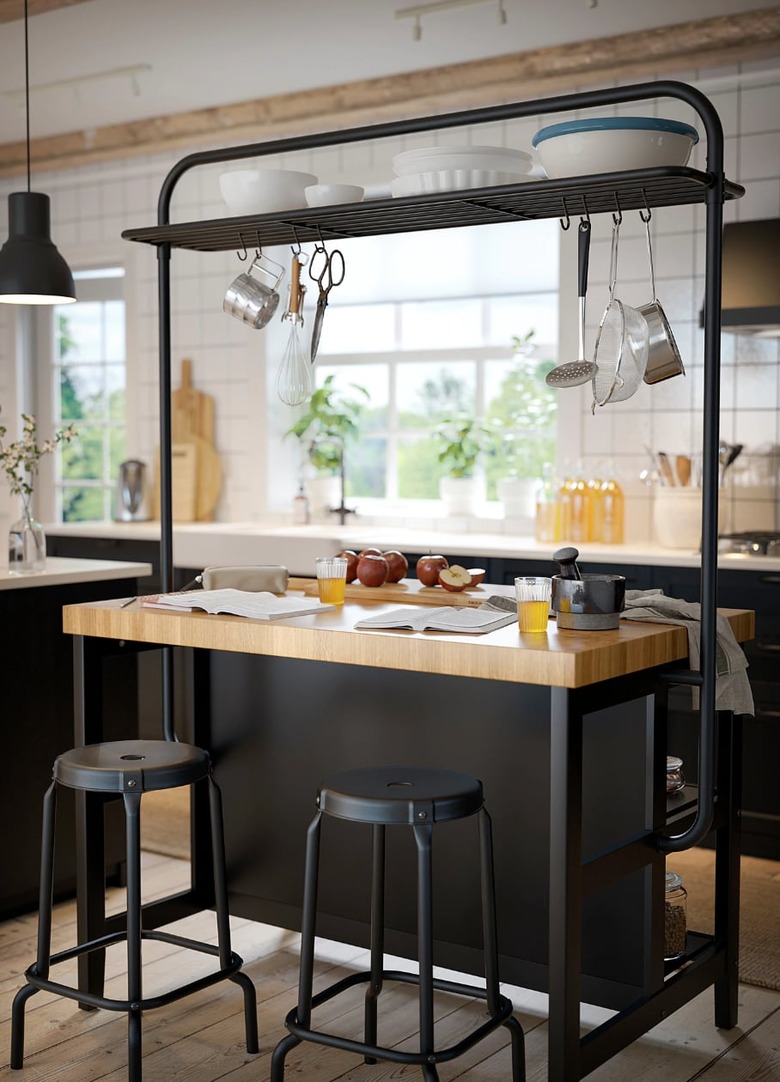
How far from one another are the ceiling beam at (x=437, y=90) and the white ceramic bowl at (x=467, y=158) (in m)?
2.28

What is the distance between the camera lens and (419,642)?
2.41 m

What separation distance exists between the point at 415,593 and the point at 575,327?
242cm

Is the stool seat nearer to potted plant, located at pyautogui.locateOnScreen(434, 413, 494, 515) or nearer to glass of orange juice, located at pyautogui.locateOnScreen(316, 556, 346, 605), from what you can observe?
glass of orange juice, located at pyautogui.locateOnScreen(316, 556, 346, 605)

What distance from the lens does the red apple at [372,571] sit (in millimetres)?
3184

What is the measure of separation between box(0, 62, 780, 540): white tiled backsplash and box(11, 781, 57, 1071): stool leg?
297 cm

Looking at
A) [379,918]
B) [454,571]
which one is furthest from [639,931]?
[454,571]

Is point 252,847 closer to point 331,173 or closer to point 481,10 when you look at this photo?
point 481,10

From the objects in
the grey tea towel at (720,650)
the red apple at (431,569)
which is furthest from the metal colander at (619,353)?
the red apple at (431,569)

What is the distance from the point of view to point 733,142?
4734 mm

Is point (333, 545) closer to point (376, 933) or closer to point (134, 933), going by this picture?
point (376, 933)

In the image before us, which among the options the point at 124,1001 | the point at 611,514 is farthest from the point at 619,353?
the point at 611,514

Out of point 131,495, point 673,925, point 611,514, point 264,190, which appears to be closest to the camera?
point 673,925

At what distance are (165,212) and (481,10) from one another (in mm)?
1810

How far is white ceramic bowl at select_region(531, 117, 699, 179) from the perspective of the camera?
8.03 ft
